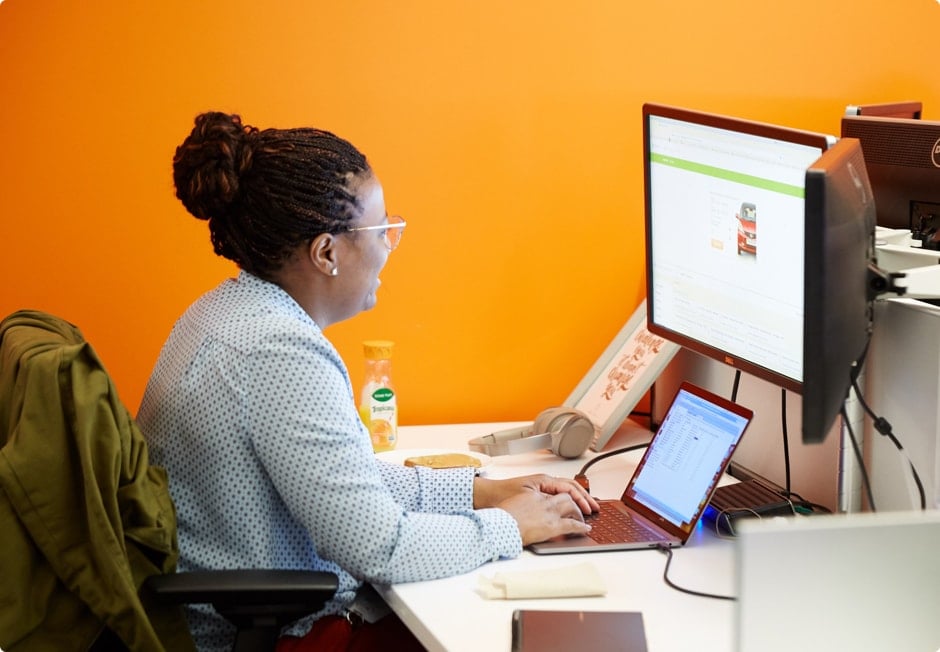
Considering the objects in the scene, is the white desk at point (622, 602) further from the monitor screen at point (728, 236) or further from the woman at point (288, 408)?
the monitor screen at point (728, 236)

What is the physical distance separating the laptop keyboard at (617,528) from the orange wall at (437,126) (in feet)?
2.38

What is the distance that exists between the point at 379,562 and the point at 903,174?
3.81 feet

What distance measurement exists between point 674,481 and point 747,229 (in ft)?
1.29

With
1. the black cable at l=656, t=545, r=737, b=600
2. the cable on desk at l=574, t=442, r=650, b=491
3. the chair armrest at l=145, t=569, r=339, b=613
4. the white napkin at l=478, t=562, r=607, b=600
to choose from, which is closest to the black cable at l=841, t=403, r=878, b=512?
the black cable at l=656, t=545, r=737, b=600

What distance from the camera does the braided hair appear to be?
1.60m

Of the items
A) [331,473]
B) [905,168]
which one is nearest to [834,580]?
[331,473]

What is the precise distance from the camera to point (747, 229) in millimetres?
1664

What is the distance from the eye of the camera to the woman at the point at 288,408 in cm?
149

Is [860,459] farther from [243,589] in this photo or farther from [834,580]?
[243,589]

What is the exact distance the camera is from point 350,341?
2.37 meters

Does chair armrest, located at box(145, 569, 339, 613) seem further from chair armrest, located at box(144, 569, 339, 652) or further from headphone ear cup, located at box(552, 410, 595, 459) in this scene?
headphone ear cup, located at box(552, 410, 595, 459)

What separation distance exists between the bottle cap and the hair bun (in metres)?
0.62

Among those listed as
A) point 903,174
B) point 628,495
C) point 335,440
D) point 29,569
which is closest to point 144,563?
point 29,569

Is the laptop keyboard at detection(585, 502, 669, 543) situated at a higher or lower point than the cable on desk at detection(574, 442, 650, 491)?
higher
